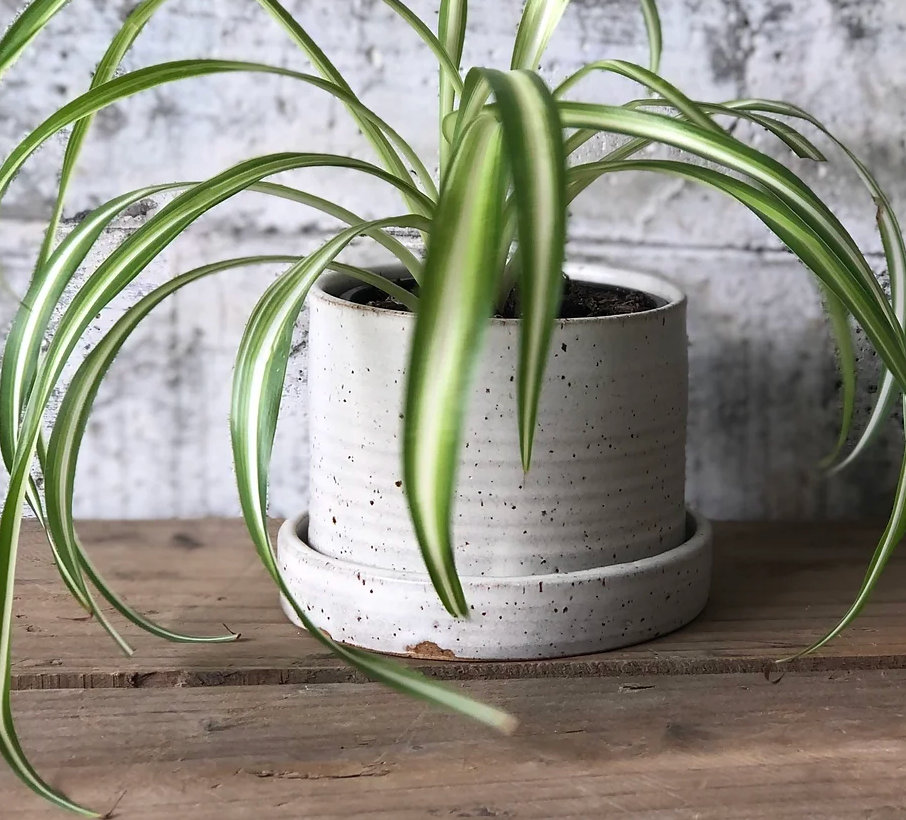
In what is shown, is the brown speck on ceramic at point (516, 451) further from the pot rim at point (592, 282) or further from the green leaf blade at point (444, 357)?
the green leaf blade at point (444, 357)

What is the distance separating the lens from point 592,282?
78cm

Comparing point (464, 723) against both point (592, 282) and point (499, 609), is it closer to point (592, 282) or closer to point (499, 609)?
point (499, 609)

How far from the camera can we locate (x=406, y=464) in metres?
0.40

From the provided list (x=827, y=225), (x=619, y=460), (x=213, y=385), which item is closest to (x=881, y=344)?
(x=827, y=225)

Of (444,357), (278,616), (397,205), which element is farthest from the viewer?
(397,205)

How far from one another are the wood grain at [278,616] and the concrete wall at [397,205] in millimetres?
61

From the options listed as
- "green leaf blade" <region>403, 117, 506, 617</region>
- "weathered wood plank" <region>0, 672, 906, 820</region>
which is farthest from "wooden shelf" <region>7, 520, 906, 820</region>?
"green leaf blade" <region>403, 117, 506, 617</region>

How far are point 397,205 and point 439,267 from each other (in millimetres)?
481

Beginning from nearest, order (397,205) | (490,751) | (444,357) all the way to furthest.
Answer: (444,357)
(490,751)
(397,205)

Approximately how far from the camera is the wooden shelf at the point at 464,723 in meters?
0.52

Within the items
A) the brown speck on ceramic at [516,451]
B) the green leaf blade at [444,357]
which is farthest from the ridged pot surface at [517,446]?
the green leaf blade at [444,357]

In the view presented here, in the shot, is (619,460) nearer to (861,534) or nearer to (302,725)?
(302,725)

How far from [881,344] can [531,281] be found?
20 centimetres

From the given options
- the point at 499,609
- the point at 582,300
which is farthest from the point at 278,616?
the point at 582,300
